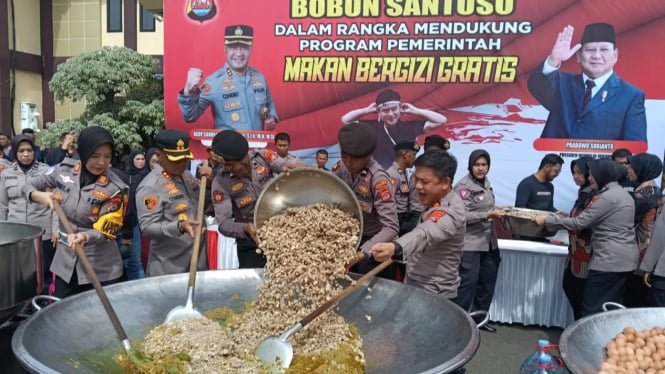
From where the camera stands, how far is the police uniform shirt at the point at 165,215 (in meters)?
3.09

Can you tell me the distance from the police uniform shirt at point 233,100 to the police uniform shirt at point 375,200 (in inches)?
159

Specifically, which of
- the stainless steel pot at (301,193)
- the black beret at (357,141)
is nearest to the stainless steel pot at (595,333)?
the stainless steel pot at (301,193)

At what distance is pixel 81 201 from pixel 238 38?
184 inches

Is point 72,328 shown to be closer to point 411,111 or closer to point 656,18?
point 411,111

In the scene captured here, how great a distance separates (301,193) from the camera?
2.84m

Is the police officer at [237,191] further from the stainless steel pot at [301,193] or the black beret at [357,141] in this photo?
the black beret at [357,141]

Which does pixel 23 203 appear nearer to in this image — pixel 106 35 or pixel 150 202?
pixel 150 202

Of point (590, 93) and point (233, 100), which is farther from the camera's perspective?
point (233, 100)

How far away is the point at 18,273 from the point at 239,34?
5.43 m

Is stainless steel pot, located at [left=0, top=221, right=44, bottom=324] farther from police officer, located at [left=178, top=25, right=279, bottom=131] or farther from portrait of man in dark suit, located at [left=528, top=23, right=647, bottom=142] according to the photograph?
portrait of man in dark suit, located at [left=528, top=23, right=647, bottom=142]

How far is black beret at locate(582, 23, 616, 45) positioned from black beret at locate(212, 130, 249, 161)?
4514 mm

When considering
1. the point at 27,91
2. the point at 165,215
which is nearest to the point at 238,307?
the point at 165,215

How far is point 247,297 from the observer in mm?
2572

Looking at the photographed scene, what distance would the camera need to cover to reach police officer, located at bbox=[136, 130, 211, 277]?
3.08 meters
